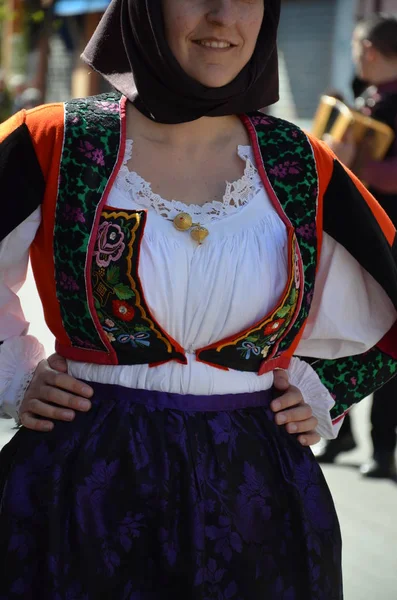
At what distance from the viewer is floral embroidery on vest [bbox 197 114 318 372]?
2072 millimetres

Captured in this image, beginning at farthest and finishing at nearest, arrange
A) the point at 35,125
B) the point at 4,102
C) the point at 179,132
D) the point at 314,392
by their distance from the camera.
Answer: the point at 4,102, the point at 314,392, the point at 179,132, the point at 35,125

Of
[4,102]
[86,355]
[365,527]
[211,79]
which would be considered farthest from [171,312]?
[4,102]

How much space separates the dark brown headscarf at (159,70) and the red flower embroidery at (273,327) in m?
0.43

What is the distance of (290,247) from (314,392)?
0.40 metres

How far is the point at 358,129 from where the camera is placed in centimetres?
470

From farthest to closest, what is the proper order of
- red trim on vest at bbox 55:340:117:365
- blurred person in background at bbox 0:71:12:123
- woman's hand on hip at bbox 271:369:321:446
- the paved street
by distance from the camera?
blurred person in background at bbox 0:71:12:123
the paved street
woman's hand on hip at bbox 271:369:321:446
red trim on vest at bbox 55:340:117:365

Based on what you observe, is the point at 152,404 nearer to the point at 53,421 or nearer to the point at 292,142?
the point at 53,421

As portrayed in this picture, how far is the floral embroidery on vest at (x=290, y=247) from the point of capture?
2.07 m

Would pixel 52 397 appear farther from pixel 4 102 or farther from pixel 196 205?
pixel 4 102

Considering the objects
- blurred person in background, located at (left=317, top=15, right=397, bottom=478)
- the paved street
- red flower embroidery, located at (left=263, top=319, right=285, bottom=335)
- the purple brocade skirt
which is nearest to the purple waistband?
the purple brocade skirt

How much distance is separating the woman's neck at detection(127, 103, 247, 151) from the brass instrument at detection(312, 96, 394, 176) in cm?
253

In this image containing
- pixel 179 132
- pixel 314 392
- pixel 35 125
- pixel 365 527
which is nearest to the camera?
pixel 35 125

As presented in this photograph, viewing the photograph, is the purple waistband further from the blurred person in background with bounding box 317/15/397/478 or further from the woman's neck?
the blurred person in background with bounding box 317/15/397/478

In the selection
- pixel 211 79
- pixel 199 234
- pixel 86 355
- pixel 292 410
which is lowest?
pixel 292 410
